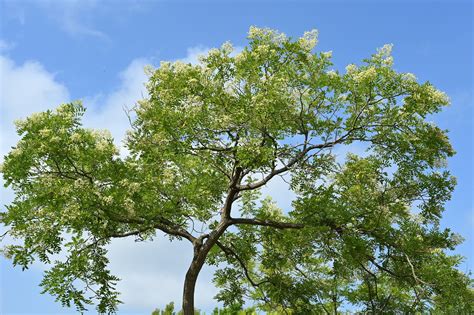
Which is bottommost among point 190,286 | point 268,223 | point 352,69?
point 190,286

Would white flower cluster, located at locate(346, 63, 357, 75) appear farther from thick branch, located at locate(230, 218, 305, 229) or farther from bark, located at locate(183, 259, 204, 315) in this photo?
bark, located at locate(183, 259, 204, 315)

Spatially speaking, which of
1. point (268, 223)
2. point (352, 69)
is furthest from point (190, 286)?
point (352, 69)

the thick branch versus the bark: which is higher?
the thick branch

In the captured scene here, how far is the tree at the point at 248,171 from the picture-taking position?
16188mm

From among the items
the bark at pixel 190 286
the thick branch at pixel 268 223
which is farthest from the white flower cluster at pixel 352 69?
the bark at pixel 190 286

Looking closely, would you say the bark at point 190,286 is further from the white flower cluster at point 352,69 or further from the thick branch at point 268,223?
the white flower cluster at point 352,69

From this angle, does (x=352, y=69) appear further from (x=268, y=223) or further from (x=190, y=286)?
(x=190, y=286)

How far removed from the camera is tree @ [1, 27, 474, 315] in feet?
53.1

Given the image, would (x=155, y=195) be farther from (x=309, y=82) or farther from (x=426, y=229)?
(x=426, y=229)

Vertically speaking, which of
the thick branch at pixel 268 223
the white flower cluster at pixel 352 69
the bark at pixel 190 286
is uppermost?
the white flower cluster at pixel 352 69

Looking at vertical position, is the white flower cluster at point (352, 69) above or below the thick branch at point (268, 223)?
above

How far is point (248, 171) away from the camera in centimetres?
1914

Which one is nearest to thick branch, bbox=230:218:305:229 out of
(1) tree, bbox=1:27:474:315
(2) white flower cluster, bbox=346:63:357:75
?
(1) tree, bbox=1:27:474:315

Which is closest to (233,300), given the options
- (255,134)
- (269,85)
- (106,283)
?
(106,283)
